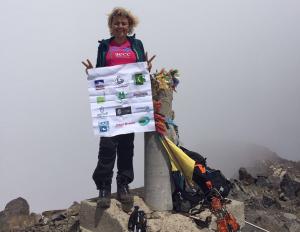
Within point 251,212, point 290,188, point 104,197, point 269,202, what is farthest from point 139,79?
point 290,188

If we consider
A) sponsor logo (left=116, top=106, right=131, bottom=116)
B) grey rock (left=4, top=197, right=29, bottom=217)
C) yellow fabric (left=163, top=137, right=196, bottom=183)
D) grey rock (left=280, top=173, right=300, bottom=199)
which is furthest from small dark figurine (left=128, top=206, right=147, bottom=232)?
grey rock (left=280, top=173, right=300, bottom=199)

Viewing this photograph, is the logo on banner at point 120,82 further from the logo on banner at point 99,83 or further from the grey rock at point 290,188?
the grey rock at point 290,188

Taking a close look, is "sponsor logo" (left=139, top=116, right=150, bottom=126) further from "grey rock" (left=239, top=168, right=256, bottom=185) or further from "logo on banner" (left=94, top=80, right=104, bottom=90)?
"grey rock" (left=239, top=168, right=256, bottom=185)

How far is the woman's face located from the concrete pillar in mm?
1347

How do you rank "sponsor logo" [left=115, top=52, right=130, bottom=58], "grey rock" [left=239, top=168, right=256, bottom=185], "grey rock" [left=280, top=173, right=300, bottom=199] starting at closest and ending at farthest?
"sponsor logo" [left=115, top=52, right=130, bottom=58]
"grey rock" [left=280, top=173, right=300, bottom=199]
"grey rock" [left=239, top=168, right=256, bottom=185]

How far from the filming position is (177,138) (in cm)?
930

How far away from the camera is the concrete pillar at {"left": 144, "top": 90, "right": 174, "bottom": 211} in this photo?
883cm

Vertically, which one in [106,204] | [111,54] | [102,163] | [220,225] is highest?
[111,54]

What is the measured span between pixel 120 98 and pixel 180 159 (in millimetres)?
1642

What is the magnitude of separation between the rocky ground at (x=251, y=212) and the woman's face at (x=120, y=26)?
424 centimetres

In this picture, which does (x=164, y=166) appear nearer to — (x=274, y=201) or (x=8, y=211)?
(x=274, y=201)

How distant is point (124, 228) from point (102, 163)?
3.86ft

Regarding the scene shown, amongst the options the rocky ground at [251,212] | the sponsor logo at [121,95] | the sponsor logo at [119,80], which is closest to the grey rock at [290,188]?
the rocky ground at [251,212]

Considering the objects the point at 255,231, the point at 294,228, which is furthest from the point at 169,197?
the point at 294,228
